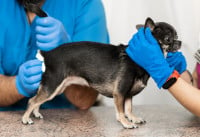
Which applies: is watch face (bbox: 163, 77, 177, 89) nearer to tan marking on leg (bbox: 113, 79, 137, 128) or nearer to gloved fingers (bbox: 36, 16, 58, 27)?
tan marking on leg (bbox: 113, 79, 137, 128)

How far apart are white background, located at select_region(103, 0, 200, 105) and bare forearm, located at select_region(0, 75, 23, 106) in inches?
21.1

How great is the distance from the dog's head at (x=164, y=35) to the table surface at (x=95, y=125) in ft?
0.67

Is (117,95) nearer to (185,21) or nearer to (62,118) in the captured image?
(62,118)

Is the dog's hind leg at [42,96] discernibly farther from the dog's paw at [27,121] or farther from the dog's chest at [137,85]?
the dog's chest at [137,85]

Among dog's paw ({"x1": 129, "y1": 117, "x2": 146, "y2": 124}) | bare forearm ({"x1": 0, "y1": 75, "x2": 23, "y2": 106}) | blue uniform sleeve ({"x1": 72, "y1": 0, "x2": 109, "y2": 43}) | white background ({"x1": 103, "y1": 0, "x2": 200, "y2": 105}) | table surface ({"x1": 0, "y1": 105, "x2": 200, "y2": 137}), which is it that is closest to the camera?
table surface ({"x1": 0, "y1": 105, "x2": 200, "y2": 137})

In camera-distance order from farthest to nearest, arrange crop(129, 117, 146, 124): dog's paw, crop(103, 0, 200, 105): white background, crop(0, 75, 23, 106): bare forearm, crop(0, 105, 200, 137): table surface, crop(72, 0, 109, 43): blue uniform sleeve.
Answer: crop(103, 0, 200, 105): white background
crop(72, 0, 109, 43): blue uniform sleeve
crop(0, 75, 23, 106): bare forearm
crop(129, 117, 146, 124): dog's paw
crop(0, 105, 200, 137): table surface

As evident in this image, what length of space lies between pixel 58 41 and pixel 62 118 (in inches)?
8.6

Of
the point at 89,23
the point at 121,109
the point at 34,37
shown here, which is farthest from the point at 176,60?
the point at 34,37

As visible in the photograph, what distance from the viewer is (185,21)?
150 cm

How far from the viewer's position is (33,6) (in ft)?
3.32

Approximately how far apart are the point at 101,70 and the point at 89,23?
0.35 m

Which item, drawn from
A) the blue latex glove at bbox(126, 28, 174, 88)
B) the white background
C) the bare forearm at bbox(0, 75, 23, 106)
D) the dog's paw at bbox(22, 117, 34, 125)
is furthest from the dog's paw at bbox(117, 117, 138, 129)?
the white background

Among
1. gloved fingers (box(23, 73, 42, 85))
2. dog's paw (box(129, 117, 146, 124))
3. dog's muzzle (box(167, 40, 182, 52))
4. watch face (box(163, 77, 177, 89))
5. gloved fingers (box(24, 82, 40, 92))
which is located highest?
dog's muzzle (box(167, 40, 182, 52))

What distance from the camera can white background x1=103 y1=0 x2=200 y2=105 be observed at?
1489 millimetres
